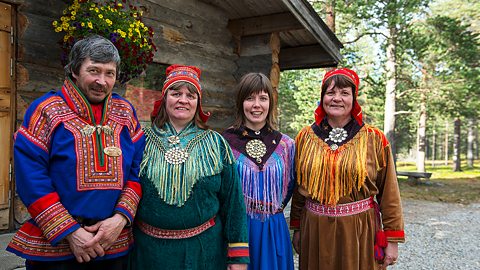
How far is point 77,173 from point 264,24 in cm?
372

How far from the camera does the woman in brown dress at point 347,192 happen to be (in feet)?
7.64

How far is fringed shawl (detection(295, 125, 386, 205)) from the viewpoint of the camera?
91.7 inches

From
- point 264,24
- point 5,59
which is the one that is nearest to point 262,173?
point 5,59

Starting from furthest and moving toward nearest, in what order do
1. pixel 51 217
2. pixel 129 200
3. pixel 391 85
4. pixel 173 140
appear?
pixel 391 85 → pixel 173 140 → pixel 129 200 → pixel 51 217

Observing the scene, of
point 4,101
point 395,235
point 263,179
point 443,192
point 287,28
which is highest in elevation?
point 287,28

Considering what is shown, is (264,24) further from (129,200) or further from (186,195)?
(129,200)

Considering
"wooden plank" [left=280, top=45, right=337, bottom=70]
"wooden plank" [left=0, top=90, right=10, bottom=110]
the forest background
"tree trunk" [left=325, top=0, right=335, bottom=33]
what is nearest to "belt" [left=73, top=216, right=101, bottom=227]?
"wooden plank" [left=0, top=90, right=10, bottom=110]

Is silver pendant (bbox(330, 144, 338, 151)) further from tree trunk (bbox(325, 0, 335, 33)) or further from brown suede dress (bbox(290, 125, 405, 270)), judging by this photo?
tree trunk (bbox(325, 0, 335, 33))

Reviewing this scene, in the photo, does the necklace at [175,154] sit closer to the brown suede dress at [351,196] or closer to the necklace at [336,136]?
the brown suede dress at [351,196]

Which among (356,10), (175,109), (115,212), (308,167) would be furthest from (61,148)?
(356,10)

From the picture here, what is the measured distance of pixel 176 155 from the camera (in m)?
2.01

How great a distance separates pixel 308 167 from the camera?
246 centimetres

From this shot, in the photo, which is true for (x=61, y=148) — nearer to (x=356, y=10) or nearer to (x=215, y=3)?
(x=215, y=3)

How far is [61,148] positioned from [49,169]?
0.11m
